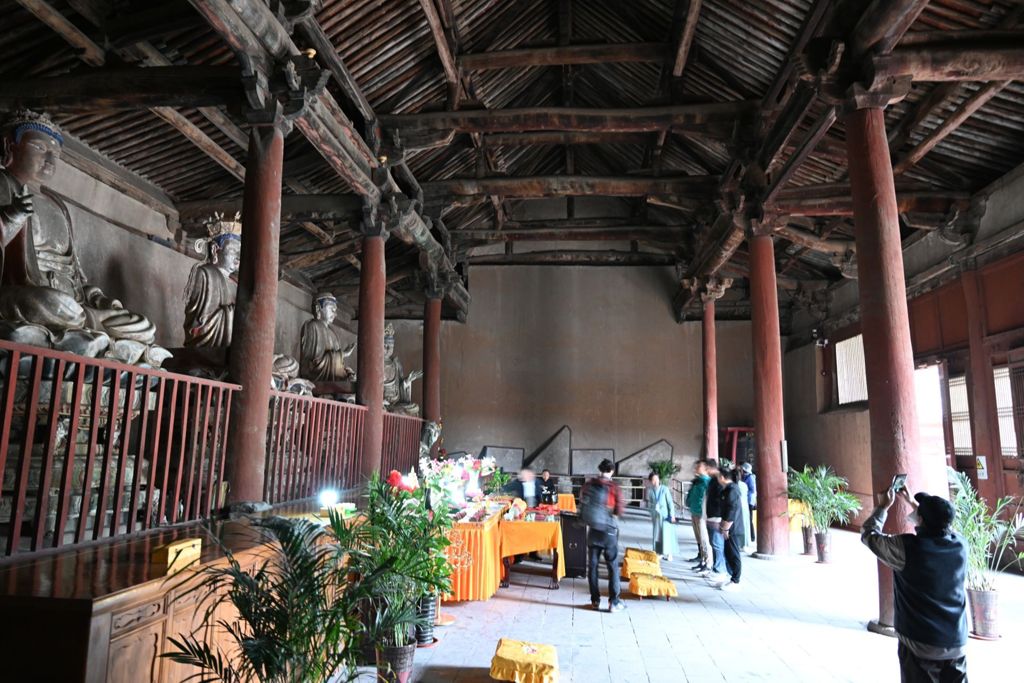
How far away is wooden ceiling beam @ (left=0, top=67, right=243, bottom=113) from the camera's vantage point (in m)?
5.23

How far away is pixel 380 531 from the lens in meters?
3.46

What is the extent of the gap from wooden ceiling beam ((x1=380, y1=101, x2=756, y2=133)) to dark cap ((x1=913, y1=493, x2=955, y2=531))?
621 cm

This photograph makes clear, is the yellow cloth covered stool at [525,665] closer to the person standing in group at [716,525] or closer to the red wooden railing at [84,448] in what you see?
the red wooden railing at [84,448]

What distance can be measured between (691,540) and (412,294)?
892cm

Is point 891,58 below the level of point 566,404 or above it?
above

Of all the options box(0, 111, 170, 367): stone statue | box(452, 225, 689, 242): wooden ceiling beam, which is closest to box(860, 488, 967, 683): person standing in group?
box(0, 111, 170, 367): stone statue

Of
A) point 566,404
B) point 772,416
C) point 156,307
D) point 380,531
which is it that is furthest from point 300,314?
point 380,531

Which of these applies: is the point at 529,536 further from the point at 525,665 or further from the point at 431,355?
the point at 431,355

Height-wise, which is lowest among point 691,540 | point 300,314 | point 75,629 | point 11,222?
point 691,540

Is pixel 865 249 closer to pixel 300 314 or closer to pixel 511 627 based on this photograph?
pixel 511 627

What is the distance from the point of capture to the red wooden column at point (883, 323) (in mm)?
4812

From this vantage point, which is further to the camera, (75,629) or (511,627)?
(511,627)

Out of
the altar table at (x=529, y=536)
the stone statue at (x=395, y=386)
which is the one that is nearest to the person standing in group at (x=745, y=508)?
the altar table at (x=529, y=536)

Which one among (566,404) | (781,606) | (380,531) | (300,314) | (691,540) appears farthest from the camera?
(566,404)
